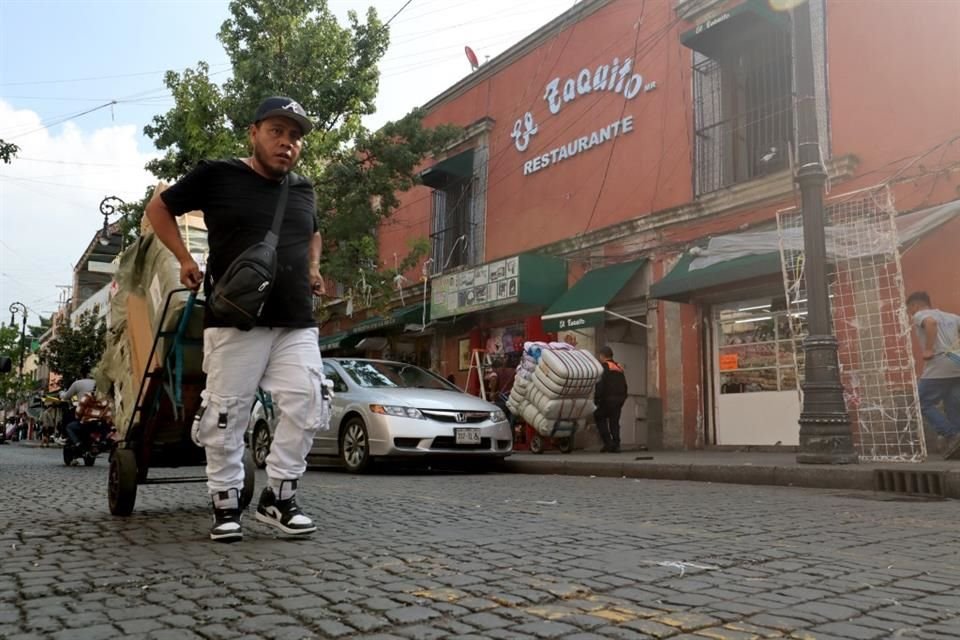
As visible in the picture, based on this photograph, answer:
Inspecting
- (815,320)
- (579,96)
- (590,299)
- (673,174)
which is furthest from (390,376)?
(579,96)

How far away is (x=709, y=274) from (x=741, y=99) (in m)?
3.21

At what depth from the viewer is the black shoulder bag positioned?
3281 mm

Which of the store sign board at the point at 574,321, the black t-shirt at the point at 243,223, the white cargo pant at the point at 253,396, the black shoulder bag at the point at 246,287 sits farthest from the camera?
the store sign board at the point at 574,321

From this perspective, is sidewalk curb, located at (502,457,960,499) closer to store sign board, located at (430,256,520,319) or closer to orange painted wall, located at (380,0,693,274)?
store sign board, located at (430,256,520,319)

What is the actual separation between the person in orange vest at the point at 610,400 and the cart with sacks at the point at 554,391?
0.15m

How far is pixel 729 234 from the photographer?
11203 millimetres

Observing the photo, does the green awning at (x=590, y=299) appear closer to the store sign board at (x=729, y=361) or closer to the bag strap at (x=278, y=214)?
the store sign board at (x=729, y=361)

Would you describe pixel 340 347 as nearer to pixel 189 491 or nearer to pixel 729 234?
pixel 729 234

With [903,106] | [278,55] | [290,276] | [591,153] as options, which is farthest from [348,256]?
[290,276]

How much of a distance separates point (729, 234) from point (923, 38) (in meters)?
3.29

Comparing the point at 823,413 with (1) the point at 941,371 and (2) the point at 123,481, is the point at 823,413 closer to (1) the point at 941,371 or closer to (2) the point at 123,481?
(1) the point at 941,371

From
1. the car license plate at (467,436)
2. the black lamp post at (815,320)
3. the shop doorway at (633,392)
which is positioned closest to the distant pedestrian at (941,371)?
the black lamp post at (815,320)

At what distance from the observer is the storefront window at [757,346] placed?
35.9 feet

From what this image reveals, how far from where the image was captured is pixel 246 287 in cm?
328
